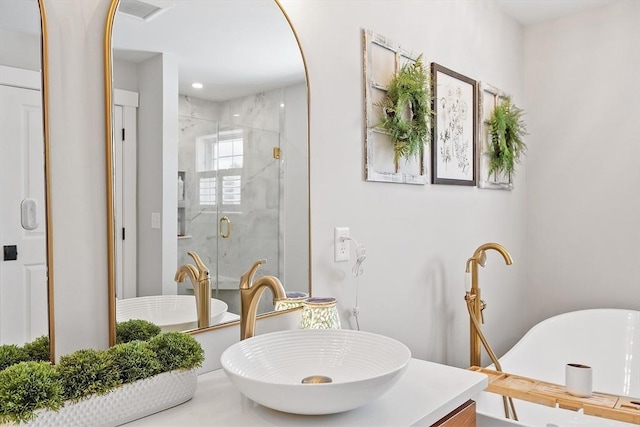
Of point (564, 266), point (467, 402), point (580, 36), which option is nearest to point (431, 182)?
point (467, 402)

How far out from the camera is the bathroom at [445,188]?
3.26 feet

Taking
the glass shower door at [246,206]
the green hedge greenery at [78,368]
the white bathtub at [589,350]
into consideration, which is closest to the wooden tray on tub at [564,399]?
the white bathtub at [589,350]

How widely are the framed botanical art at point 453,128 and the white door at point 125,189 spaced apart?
1.37m

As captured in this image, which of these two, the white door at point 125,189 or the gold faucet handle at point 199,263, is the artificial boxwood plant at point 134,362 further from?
the gold faucet handle at point 199,263

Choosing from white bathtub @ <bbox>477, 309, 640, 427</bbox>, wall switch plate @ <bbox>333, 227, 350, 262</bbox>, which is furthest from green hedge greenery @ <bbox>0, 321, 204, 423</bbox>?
white bathtub @ <bbox>477, 309, 640, 427</bbox>

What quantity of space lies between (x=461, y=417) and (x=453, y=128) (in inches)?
58.9

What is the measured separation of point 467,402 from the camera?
3.79 ft

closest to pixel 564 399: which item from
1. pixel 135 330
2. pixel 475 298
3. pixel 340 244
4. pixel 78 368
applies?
pixel 475 298

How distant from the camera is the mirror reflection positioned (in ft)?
2.87

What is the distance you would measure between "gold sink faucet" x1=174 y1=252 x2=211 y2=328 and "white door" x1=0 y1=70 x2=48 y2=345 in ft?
1.13

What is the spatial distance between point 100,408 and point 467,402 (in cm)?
A: 81

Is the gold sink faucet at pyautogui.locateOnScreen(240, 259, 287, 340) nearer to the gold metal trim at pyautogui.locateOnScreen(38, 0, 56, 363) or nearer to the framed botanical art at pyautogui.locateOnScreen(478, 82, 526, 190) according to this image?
the gold metal trim at pyautogui.locateOnScreen(38, 0, 56, 363)

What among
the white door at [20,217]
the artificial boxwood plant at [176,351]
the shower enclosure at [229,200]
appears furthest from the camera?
the shower enclosure at [229,200]

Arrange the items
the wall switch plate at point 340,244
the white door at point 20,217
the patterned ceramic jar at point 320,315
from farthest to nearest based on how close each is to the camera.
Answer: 1. the wall switch plate at point 340,244
2. the patterned ceramic jar at point 320,315
3. the white door at point 20,217
